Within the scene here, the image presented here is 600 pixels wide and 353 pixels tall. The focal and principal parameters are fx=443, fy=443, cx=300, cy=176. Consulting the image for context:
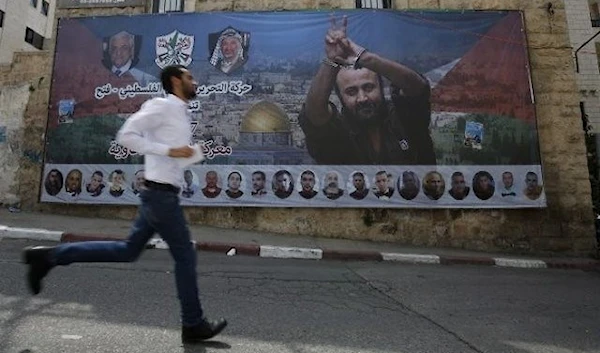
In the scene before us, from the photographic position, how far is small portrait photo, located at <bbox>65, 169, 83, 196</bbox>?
9250 mm

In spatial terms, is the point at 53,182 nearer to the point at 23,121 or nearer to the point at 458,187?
the point at 23,121

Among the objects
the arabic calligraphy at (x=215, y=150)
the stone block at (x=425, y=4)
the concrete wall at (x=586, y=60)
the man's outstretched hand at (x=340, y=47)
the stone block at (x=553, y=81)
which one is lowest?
the arabic calligraphy at (x=215, y=150)

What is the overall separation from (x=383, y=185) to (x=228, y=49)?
175 inches

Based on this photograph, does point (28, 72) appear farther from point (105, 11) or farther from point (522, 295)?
point (522, 295)

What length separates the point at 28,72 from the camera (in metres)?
10.2

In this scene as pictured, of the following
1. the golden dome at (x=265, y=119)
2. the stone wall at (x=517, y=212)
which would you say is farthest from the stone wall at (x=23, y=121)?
the golden dome at (x=265, y=119)

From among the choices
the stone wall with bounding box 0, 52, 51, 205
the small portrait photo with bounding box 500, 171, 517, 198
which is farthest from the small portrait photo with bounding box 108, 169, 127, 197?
the small portrait photo with bounding box 500, 171, 517, 198

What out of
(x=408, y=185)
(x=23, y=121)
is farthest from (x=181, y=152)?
(x=23, y=121)

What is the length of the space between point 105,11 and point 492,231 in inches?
395

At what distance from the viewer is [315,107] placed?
30.7 feet

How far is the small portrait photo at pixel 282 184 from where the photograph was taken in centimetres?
900

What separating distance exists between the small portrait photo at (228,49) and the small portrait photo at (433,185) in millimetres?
4626

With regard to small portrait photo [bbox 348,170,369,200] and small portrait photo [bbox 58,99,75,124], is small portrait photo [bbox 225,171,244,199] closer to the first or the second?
small portrait photo [bbox 348,170,369,200]

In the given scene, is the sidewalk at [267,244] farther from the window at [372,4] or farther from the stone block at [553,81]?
the window at [372,4]
